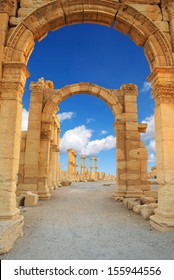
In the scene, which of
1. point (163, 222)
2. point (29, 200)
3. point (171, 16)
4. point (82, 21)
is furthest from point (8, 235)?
point (171, 16)

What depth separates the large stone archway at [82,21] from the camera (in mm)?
4531

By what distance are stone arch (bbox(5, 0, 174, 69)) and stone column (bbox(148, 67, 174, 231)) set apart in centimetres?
50

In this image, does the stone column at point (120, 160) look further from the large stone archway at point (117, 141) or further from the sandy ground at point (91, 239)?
the sandy ground at point (91, 239)

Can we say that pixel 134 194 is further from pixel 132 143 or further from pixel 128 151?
pixel 132 143

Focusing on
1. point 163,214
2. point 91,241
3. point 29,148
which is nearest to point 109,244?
point 91,241

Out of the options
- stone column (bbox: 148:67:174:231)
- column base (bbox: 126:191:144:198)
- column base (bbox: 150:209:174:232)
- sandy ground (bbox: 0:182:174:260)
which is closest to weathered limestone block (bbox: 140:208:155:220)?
sandy ground (bbox: 0:182:174:260)

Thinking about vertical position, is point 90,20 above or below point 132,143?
above

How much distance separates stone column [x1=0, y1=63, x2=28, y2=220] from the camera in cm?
437

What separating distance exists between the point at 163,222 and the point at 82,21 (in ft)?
20.1

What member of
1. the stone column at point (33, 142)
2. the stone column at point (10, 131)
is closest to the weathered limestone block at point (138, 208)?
the stone column at point (10, 131)

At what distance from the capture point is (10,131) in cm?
462

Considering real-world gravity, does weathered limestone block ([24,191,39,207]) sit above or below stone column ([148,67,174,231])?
below

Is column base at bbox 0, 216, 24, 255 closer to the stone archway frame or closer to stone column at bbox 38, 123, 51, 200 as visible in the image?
stone column at bbox 38, 123, 51, 200

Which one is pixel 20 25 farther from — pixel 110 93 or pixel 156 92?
pixel 110 93
